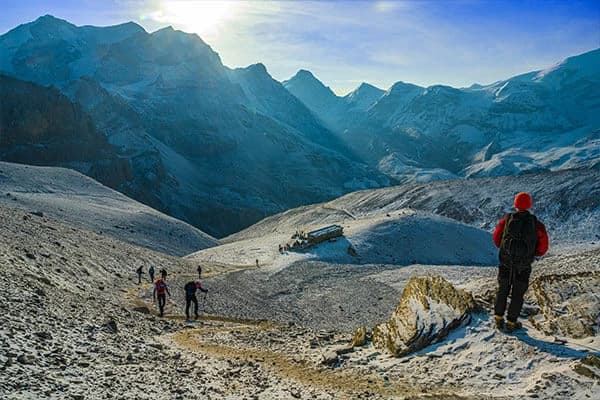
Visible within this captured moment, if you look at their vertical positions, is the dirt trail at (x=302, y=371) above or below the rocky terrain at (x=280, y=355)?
below

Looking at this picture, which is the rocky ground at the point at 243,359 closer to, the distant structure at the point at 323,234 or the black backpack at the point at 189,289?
the black backpack at the point at 189,289

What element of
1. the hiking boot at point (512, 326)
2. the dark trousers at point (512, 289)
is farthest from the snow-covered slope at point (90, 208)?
the hiking boot at point (512, 326)

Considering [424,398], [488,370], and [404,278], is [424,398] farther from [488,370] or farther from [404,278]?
[404,278]

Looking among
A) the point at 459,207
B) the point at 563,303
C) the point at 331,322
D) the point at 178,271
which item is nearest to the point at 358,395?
the point at 563,303

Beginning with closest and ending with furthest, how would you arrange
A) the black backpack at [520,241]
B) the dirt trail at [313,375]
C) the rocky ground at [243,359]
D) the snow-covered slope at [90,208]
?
the rocky ground at [243,359] → the dirt trail at [313,375] → the black backpack at [520,241] → the snow-covered slope at [90,208]

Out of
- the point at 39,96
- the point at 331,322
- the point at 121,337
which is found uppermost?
the point at 39,96

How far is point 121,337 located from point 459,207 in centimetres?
9210

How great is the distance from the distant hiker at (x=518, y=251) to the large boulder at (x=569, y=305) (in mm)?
855

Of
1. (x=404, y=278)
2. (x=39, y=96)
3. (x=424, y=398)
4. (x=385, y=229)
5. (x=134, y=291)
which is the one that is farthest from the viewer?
(x=39, y=96)

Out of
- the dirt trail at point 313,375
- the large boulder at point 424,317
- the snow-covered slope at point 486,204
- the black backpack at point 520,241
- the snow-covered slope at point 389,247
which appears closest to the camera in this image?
the dirt trail at point 313,375

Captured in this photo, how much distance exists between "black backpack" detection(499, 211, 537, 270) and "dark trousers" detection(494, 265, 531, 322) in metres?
0.22

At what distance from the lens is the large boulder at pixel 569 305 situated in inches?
439

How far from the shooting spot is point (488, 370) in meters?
10.6

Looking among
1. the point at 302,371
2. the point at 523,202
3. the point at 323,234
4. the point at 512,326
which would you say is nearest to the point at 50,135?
the point at 323,234
